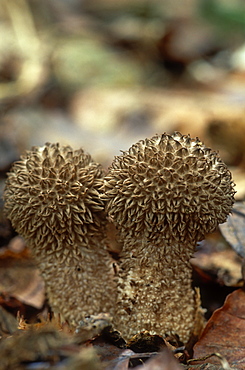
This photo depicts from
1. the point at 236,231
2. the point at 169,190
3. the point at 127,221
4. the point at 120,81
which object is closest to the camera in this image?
the point at 169,190

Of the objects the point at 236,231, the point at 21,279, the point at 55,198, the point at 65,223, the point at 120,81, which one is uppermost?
the point at 120,81

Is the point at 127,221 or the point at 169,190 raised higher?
the point at 169,190

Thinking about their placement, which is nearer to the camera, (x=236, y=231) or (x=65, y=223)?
(x=65, y=223)

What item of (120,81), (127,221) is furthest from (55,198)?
(120,81)

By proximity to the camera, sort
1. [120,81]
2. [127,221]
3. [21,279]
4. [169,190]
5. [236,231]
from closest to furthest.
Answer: [169,190], [127,221], [236,231], [21,279], [120,81]

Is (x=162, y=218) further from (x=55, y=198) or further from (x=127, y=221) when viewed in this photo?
(x=55, y=198)

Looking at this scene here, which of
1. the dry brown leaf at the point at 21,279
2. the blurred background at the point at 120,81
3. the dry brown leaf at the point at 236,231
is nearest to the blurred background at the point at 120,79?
the blurred background at the point at 120,81

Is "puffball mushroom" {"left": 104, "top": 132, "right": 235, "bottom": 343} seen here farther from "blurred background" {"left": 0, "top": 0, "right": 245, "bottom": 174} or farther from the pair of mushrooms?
"blurred background" {"left": 0, "top": 0, "right": 245, "bottom": 174}
